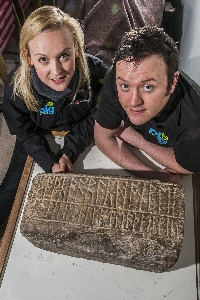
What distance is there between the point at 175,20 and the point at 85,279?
1668mm

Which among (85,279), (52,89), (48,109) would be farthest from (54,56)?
(85,279)

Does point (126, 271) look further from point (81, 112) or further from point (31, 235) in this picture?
point (81, 112)

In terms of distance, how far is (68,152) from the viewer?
1.26 metres

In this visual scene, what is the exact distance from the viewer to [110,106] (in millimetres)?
1102

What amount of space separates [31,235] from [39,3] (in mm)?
1866

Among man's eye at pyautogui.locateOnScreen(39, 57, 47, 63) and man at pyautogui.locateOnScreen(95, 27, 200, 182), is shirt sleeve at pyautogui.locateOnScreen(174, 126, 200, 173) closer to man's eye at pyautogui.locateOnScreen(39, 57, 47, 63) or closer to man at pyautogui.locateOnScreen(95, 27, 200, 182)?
man at pyautogui.locateOnScreen(95, 27, 200, 182)

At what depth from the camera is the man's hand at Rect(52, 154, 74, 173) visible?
123cm

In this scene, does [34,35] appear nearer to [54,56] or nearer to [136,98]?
[54,56]

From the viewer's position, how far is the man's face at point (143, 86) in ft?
2.73

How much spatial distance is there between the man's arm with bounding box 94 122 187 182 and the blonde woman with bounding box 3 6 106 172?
0.10 meters

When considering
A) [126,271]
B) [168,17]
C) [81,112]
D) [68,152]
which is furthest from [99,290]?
[168,17]

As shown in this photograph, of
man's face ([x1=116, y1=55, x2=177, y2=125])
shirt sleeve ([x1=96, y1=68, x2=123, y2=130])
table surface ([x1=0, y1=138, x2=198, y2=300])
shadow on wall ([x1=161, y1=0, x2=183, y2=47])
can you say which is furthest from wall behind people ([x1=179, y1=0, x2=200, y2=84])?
table surface ([x1=0, y1=138, x2=198, y2=300])

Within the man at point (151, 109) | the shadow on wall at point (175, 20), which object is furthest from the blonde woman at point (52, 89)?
the shadow on wall at point (175, 20)

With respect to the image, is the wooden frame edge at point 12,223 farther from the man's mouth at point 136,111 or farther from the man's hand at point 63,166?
the man's mouth at point 136,111
